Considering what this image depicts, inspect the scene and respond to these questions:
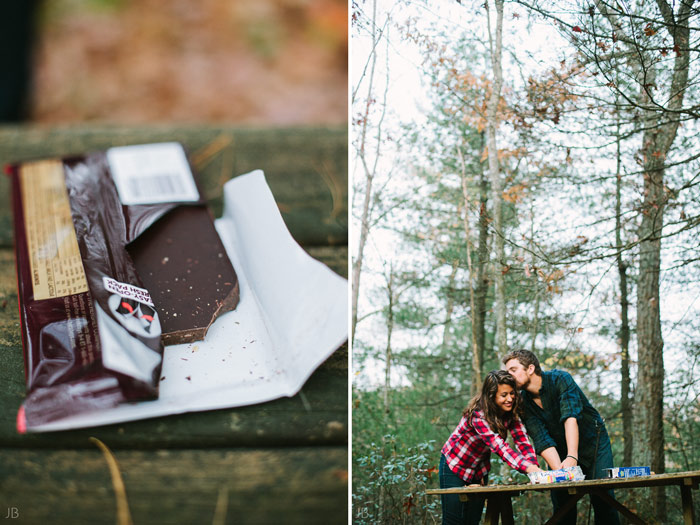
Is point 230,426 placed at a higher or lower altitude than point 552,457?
higher

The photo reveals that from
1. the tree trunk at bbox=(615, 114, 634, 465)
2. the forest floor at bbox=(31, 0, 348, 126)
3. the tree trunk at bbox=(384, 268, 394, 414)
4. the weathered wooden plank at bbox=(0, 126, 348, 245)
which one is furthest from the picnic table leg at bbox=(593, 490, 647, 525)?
the forest floor at bbox=(31, 0, 348, 126)

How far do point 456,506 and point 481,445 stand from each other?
0.13 metres

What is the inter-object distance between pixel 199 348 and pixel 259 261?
19cm

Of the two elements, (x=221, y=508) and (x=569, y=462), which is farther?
(x=569, y=462)

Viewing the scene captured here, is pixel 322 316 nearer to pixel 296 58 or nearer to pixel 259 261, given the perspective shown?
pixel 259 261

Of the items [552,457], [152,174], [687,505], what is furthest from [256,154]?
[687,505]

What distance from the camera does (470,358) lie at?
126 centimetres

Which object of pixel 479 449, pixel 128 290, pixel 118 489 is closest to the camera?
pixel 118 489

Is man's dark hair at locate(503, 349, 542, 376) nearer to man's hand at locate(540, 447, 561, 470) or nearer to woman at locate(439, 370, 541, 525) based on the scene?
woman at locate(439, 370, 541, 525)

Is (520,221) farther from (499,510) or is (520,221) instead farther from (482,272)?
(499,510)

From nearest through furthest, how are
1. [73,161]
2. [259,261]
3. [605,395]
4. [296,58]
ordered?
1. [259,261]
2. [73,161]
3. [605,395]
4. [296,58]

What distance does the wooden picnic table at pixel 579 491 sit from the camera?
1.03 metres

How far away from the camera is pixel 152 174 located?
1.07 m

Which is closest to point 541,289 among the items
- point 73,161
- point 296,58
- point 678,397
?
point 678,397
